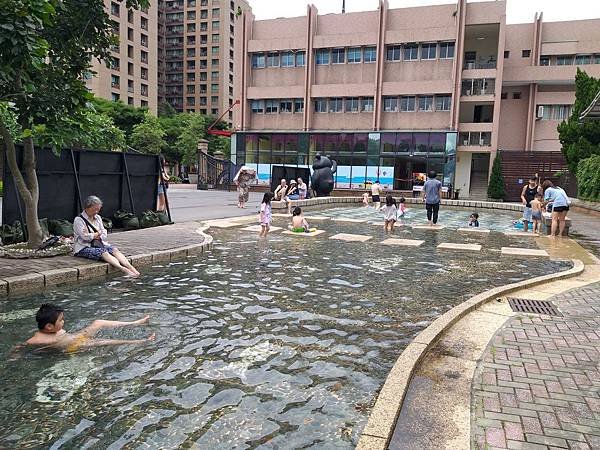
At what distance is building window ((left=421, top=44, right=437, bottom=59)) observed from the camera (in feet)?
140

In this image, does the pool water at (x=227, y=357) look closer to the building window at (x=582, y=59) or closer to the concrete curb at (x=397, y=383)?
the concrete curb at (x=397, y=383)

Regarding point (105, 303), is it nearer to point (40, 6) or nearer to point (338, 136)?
point (40, 6)

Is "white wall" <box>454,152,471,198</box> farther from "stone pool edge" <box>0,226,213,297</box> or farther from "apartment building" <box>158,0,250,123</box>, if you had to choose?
"apartment building" <box>158,0,250,123</box>

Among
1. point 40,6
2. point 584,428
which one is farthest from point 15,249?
point 584,428

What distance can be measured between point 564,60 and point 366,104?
62.3 ft

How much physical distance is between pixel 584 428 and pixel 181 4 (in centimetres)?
11150

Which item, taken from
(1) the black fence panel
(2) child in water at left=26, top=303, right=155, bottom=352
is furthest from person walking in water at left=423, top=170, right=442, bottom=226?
(2) child in water at left=26, top=303, right=155, bottom=352

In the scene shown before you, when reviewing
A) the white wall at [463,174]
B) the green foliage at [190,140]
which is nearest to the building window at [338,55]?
the white wall at [463,174]

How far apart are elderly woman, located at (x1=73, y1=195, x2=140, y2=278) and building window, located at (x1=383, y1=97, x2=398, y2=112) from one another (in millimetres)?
38776

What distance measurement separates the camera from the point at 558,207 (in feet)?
49.3

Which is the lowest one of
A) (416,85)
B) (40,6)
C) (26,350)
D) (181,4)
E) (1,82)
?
(26,350)

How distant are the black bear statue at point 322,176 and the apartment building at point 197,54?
72183 millimetres

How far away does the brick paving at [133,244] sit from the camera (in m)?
7.90

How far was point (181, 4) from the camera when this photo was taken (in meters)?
101
